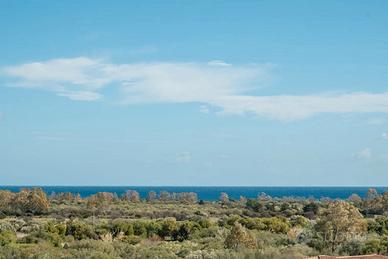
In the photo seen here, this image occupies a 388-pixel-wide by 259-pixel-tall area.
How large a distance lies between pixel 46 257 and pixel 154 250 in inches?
187

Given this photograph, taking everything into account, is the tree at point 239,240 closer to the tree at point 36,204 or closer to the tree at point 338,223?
the tree at point 338,223

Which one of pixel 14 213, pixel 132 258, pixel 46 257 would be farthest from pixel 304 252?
pixel 14 213

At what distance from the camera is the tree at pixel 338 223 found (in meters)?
27.8

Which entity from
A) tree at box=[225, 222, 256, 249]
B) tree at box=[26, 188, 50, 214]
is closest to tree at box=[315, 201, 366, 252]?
tree at box=[225, 222, 256, 249]

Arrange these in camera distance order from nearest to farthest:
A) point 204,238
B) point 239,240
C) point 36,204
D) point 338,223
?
point 239,240 < point 338,223 < point 204,238 < point 36,204

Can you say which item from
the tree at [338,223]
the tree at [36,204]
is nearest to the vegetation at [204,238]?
the tree at [338,223]

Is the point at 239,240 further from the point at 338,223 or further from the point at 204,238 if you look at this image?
the point at 204,238

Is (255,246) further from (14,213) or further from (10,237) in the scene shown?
(14,213)

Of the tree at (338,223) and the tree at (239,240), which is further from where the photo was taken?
the tree at (338,223)

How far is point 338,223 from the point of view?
1091 inches

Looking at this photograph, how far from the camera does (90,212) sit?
2307 inches

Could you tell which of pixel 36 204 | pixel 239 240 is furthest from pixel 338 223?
pixel 36 204

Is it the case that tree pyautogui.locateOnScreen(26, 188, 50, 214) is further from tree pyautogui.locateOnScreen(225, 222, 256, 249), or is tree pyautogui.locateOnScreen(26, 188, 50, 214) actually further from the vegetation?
tree pyautogui.locateOnScreen(225, 222, 256, 249)

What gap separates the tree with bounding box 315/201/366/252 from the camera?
1093 inches
